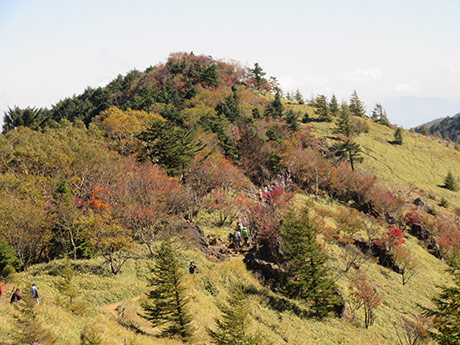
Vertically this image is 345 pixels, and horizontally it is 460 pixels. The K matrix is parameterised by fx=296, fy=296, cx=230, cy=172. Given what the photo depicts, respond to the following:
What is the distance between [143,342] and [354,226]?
3252cm

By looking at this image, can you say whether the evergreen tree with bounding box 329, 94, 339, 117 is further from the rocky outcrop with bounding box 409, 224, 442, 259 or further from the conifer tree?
the conifer tree

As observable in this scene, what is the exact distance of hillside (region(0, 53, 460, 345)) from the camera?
23.1 metres

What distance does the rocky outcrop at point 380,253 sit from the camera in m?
40.8

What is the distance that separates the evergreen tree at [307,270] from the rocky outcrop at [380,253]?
17.9m

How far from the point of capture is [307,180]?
6203cm

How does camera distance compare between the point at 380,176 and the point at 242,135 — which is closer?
the point at 242,135

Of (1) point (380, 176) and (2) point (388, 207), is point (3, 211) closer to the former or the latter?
(2) point (388, 207)

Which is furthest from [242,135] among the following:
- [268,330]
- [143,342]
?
[143,342]

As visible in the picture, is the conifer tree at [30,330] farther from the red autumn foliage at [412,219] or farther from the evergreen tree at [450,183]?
the evergreen tree at [450,183]

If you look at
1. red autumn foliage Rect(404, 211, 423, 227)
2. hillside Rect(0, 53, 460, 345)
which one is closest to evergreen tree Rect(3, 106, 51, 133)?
hillside Rect(0, 53, 460, 345)

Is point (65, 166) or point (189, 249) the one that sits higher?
point (65, 166)

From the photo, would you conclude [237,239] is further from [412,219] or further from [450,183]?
[450,183]

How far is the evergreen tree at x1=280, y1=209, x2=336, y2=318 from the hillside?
14 cm

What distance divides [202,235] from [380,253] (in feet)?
86.2
